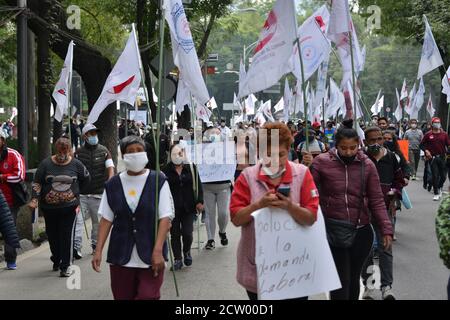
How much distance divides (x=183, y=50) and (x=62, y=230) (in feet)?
8.44

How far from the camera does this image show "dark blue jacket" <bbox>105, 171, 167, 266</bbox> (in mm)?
5629

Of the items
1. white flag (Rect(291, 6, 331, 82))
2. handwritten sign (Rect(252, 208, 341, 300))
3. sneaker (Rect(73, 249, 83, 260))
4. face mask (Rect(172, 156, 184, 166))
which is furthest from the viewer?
white flag (Rect(291, 6, 331, 82))

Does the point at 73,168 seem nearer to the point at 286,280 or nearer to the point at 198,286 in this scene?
the point at 198,286

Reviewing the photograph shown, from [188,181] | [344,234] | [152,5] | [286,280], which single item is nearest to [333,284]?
[286,280]

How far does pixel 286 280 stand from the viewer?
195 inches

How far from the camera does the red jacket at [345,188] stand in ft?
20.2

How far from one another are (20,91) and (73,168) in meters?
3.68

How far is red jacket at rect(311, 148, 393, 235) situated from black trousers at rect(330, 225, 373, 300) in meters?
0.13

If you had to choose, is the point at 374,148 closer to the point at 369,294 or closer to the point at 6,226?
the point at 369,294

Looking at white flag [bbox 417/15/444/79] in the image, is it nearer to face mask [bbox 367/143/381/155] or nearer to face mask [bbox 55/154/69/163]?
face mask [bbox 367/143/381/155]

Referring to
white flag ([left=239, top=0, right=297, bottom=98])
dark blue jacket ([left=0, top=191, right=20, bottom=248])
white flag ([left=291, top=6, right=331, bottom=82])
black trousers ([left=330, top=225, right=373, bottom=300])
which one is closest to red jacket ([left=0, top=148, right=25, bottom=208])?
dark blue jacket ([left=0, top=191, right=20, bottom=248])

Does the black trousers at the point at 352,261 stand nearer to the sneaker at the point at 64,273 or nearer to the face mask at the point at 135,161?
the face mask at the point at 135,161

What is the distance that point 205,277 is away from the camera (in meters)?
8.97

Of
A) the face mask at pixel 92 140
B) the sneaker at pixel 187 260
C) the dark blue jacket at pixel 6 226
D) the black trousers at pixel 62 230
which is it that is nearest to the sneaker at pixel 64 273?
the black trousers at pixel 62 230
